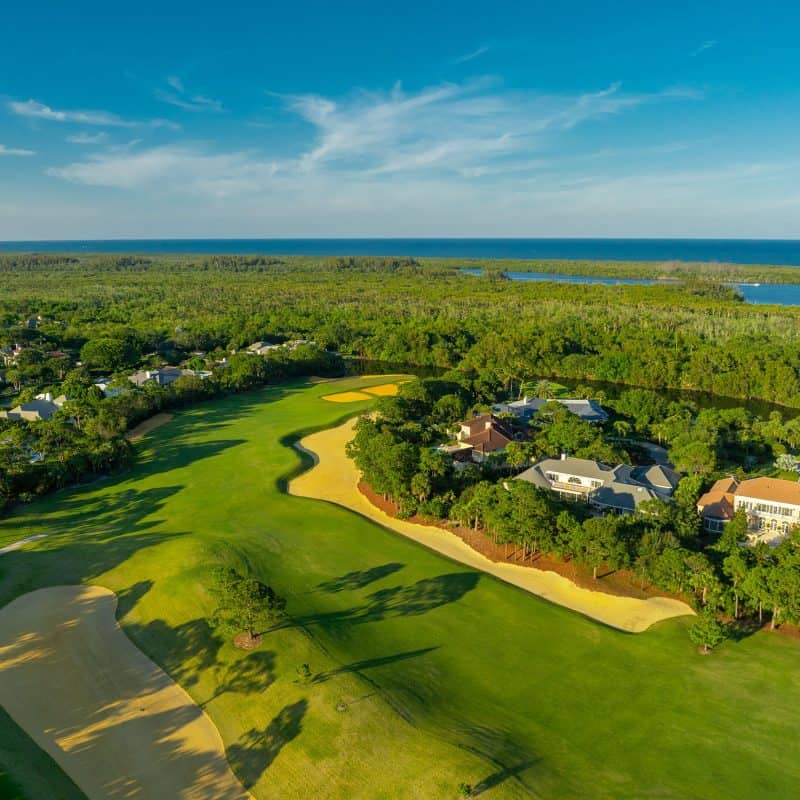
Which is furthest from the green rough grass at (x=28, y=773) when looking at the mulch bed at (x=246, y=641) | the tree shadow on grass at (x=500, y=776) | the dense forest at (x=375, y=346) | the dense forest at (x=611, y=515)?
the dense forest at (x=375, y=346)

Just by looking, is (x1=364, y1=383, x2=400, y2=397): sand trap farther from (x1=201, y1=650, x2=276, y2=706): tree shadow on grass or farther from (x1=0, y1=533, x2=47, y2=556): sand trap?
(x1=201, y1=650, x2=276, y2=706): tree shadow on grass

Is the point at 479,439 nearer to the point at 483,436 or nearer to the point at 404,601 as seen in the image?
the point at 483,436

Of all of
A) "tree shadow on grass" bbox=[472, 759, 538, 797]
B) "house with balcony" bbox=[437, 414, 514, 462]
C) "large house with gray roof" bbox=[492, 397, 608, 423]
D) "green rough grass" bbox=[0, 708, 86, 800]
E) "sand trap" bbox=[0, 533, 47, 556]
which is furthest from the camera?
"large house with gray roof" bbox=[492, 397, 608, 423]

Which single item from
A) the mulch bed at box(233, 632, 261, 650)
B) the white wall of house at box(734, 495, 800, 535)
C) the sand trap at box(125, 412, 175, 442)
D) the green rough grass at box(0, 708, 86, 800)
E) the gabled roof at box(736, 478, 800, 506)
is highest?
the gabled roof at box(736, 478, 800, 506)

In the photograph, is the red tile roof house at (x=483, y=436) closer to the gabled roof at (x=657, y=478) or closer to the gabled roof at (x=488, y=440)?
the gabled roof at (x=488, y=440)

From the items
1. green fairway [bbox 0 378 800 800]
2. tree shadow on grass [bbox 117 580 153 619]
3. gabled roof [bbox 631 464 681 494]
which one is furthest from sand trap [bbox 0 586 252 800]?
gabled roof [bbox 631 464 681 494]

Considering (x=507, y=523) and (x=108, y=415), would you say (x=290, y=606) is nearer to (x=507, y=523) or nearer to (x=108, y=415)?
(x=507, y=523)

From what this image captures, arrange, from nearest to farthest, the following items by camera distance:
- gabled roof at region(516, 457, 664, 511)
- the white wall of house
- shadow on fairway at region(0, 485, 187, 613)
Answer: shadow on fairway at region(0, 485, 187, 613) → the white wall of house → gabled roof at region(516, 457, 664, 511)
